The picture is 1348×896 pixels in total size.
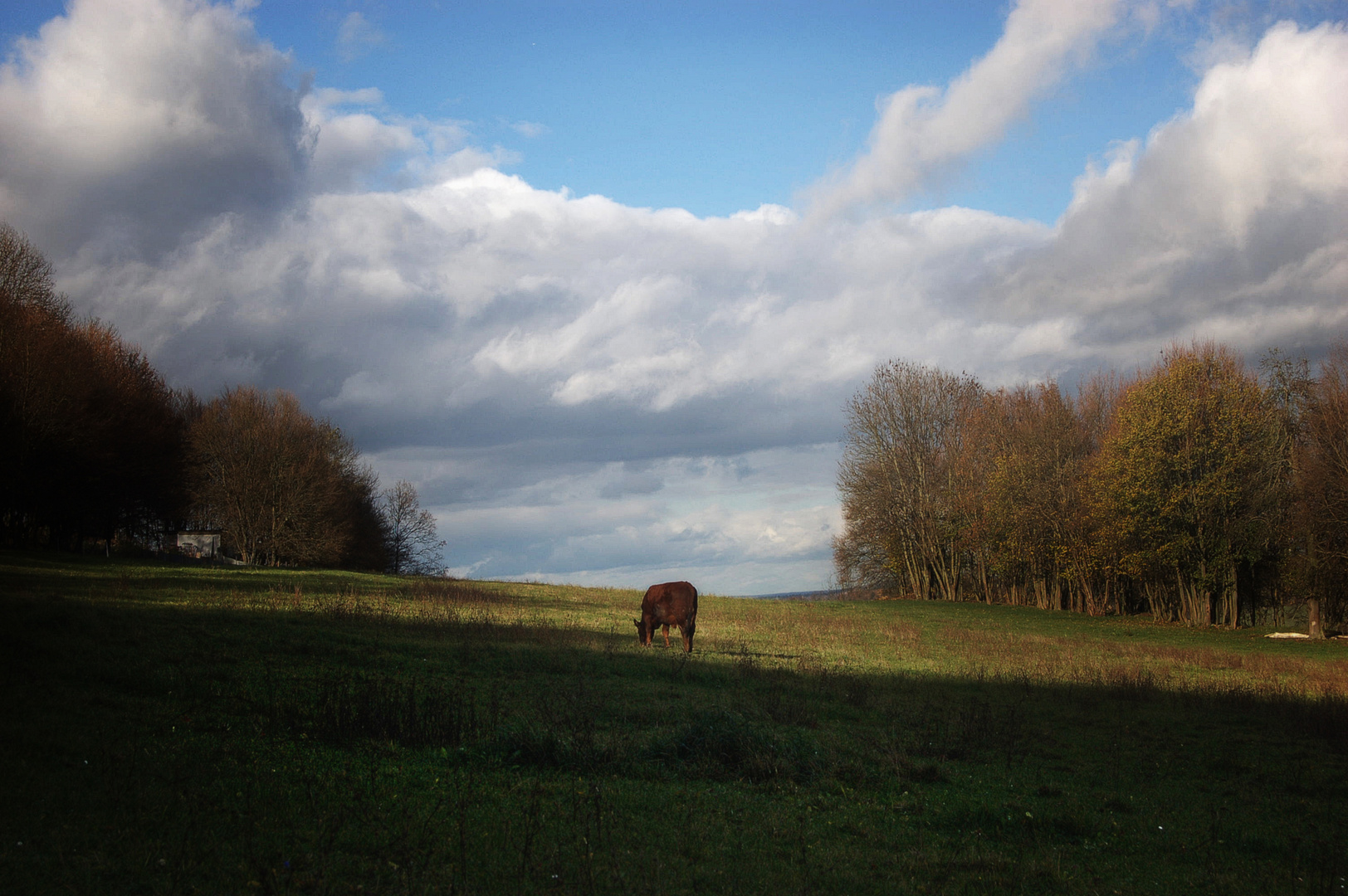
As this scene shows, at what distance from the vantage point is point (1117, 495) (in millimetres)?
46938

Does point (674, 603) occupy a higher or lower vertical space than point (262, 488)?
lower

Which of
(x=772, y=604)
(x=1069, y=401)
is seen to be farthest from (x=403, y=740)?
(x=1069, y=401)

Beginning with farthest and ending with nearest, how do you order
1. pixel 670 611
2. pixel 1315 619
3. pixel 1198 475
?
pixel 1198 475 < pixel 1315 619 < pixel 670 611

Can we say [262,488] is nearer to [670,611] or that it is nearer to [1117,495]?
[670,611]

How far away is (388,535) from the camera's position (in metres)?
89.8

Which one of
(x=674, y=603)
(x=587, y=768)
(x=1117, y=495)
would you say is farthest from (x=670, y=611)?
(x=1117, y=495)

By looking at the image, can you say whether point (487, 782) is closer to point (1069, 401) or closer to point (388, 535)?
point (1069, 401)

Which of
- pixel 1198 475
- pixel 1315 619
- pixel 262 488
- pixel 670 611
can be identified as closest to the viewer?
pixel 670 611

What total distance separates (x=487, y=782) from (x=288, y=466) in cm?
6128

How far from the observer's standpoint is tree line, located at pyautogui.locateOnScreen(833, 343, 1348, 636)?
4138cm

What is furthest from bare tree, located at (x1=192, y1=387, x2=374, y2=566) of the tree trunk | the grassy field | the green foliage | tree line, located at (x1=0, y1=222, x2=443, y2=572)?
the tree trunk

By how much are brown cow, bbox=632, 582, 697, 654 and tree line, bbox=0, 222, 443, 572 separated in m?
35.1

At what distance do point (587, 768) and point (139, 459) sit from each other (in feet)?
175

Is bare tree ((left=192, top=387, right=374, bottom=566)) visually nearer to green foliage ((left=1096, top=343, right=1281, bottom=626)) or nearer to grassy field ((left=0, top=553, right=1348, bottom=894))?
grassy field ((left=0, top=553, right=1348, bottom=894))
